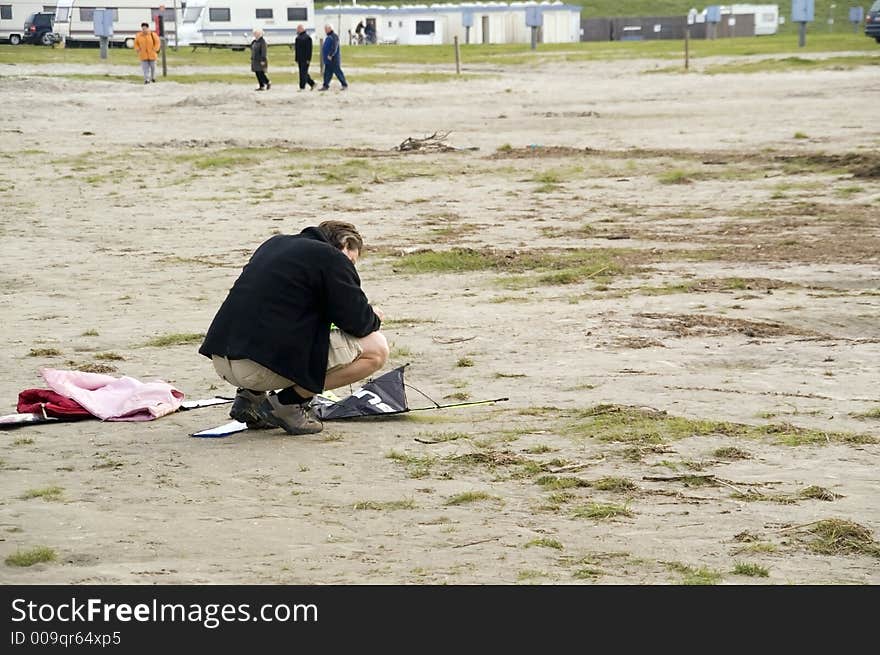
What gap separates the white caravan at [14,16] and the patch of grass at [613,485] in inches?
2376

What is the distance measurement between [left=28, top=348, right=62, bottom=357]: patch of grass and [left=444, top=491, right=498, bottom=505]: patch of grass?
4026 mm

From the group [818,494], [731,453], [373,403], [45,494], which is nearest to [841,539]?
[818,494]

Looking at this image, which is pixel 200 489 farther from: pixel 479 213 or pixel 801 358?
pixel 479 213

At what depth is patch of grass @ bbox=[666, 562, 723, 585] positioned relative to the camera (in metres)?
5.25

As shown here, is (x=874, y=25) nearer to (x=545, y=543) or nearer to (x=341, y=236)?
(x=341, y=236)

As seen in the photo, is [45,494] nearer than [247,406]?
Yes

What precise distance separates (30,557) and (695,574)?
7.72 ft

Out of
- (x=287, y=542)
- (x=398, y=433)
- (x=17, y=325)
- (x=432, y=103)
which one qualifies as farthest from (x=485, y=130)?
(x=287, y=542)

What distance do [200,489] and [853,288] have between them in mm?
6609

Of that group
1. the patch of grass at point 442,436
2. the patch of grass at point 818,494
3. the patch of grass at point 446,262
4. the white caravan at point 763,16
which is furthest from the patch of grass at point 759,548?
the white caravan at point 763,16

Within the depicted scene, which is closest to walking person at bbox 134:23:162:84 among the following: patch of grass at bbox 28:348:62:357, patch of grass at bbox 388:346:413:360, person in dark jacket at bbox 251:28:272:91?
person in dark jacket at bbox 251:28:272:91

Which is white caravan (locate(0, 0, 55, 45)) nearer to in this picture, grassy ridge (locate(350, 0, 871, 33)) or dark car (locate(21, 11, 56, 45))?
dark car (locate(21, 11, 56, 45))

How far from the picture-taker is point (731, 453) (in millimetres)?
7047

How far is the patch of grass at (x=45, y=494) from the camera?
643 centimetres
